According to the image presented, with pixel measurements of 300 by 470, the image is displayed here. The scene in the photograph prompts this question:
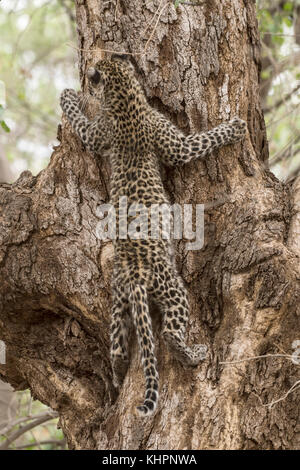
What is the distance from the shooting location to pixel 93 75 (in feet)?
20.2

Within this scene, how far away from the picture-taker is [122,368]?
5.45m

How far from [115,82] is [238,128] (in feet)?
4.51

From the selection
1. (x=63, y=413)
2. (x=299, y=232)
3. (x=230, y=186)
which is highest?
(x=230, y=186)

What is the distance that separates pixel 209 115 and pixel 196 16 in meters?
0.92

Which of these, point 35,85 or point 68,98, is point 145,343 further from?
point 35,85

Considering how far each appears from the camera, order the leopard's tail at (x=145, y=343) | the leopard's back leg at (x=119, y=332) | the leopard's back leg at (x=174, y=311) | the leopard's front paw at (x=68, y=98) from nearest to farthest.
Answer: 1. the leopard's tail at (x=145, y=343)
2. the leopard's back leg at (x=174, y=311)
3. the leopard's back leg at (x=119, y=332)
4. the leopard's front paw at (x=68, y=98)

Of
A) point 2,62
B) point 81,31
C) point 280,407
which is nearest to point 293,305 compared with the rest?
point 280,407

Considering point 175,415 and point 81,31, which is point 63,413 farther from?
point 81,31

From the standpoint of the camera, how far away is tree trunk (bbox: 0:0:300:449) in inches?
194

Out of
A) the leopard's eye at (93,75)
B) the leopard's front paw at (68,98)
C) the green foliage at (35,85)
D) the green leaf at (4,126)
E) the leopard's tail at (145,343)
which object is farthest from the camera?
the green foliage at (35,85)

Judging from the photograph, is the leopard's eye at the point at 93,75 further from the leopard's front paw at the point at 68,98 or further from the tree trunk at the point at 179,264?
the leopard's front paw at the point at 68,98

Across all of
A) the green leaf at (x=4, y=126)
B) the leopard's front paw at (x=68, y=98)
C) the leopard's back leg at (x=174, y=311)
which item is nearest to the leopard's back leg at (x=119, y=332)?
the leopard's back leg at (x=174, y=311)

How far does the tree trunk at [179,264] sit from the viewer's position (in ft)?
16.2

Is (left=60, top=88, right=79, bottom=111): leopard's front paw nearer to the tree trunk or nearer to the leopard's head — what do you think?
the leopard's head
